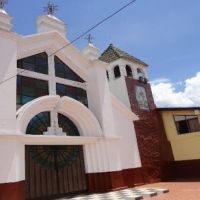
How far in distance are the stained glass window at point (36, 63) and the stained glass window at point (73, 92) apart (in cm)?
99

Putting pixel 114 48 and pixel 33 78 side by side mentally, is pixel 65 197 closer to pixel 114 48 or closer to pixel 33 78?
pixel 33 78

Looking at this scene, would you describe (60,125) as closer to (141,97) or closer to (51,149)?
(51,149)

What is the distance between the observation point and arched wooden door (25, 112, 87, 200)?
984 cm

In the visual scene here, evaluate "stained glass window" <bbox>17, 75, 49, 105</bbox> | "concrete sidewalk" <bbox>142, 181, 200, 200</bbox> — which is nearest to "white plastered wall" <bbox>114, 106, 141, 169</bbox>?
"concrete sidewalk" <bbox>142, 181, 200, 200</bbox>

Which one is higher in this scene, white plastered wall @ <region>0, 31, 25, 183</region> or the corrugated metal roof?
the corrugated metal roof

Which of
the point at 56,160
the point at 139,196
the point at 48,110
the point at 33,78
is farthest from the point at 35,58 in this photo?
the point at 139,196

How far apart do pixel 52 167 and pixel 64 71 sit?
14.6 feet

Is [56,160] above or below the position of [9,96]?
below

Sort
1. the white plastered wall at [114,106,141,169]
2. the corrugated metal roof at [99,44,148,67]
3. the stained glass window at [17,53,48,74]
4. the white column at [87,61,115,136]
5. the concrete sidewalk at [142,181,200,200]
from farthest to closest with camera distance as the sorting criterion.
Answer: the corrugated metal roof at [99,44,148,67] → the white plastered wall at [114,106,141,169] → the white column at [87,61,115,136] → the stained glass window at [17,53,48,74] → the concrete sidewalk at [142,181,200,200]

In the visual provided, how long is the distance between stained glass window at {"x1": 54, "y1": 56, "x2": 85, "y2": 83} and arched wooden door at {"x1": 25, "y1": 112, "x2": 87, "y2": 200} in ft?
6.61

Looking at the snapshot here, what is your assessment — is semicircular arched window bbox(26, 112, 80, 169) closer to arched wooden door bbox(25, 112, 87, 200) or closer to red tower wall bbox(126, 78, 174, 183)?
arched wooden door bbox(25, 112, 87, 200)

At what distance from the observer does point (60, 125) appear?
36.4ft

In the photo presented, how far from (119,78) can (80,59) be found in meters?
4.25

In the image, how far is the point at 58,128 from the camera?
35.2ft
